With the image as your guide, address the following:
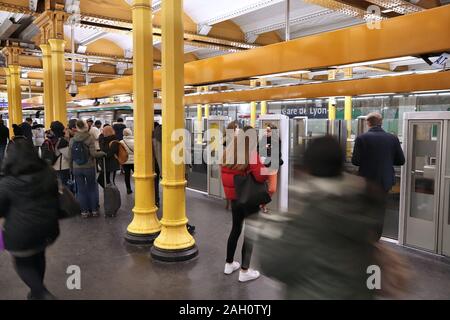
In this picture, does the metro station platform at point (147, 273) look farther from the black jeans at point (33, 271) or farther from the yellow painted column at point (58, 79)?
the yellow painted column at point (58, 79)

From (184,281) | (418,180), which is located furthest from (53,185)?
(418,180)

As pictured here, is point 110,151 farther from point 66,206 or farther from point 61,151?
point 66,206

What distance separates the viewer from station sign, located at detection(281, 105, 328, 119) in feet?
52.5

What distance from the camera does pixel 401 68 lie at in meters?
11.8

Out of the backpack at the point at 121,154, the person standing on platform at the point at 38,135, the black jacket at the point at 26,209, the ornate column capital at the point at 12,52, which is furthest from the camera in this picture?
the ornate column capital at the point at 12,52

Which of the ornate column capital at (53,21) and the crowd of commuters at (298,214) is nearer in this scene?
the crowd of commuters at (298,214)

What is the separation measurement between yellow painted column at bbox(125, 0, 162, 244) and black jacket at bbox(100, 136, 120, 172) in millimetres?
2021

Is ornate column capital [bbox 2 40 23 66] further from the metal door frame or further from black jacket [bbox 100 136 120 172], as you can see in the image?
the metal door frame

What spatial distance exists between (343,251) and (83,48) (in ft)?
32.8

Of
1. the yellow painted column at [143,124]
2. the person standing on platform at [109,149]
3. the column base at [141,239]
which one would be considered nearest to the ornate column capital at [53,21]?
the person standing on platform at [109,149]

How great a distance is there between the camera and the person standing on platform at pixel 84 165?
5801 millimetres

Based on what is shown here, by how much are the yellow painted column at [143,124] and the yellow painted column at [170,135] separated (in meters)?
0.60

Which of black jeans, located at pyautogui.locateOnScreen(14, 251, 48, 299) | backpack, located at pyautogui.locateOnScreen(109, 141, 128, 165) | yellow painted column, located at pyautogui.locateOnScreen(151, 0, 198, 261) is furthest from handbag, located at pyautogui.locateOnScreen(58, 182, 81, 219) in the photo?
backpack, located at pyautogui.locateOnScreen(109, 141, 128, 165)

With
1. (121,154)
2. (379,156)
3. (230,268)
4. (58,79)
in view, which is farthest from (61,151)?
(379,156)
